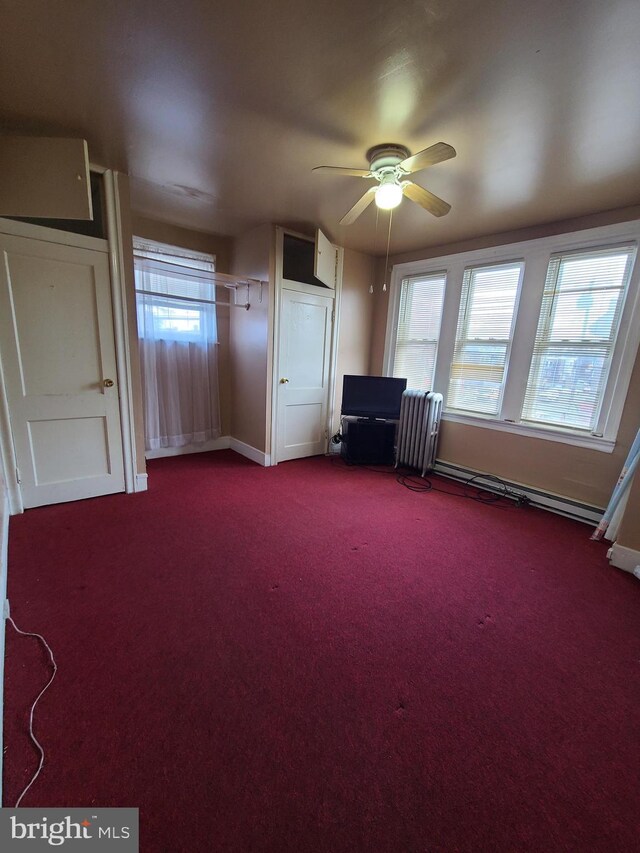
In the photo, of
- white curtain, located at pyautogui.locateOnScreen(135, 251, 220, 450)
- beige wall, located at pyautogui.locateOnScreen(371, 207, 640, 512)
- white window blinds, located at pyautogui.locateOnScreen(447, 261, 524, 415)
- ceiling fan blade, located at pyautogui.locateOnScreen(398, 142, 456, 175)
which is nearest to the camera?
ceiling fan blade, located at pyautogui.locateOnScreen(398, 142, 456, 175)

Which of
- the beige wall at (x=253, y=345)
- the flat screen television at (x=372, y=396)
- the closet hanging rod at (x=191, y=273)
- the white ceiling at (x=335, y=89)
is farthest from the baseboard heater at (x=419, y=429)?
the closet hanging rod at (x=191, y=273)

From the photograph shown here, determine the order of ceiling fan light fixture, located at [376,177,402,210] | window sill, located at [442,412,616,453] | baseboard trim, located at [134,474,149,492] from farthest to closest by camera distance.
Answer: baseboard trim, located at [134,474,149,492]
window sill, located at [442,412,616,453]
ceiling fan light fixture, located at [376,177,402,210]

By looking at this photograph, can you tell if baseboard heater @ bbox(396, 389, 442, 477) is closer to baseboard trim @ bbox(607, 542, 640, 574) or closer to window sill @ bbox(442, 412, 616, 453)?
window sill @ bbox(442, 412, 616, 453)

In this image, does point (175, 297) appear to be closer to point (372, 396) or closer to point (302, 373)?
point (302, 373)

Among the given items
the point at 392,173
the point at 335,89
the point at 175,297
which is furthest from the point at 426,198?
the point at 175,297

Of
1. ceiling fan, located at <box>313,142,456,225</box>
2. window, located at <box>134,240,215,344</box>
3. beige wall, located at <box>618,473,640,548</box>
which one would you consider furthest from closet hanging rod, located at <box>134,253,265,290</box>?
beige wall, located at <box>618,473,640,548</box>

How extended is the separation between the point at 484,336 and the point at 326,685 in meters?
3.42

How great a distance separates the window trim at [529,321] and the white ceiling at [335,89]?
0.32m

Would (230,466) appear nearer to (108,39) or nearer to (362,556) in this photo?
(362,556)

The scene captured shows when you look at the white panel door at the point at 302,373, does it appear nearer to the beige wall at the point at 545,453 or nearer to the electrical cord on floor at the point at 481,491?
the electrical cord on floor at the point at 481,491

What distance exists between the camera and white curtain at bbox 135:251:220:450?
359 cm

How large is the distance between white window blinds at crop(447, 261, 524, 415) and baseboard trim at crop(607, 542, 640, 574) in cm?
157

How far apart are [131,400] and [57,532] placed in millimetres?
1130

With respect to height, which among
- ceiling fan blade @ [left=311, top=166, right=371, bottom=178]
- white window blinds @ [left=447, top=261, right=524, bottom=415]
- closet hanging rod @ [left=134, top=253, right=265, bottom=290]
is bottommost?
white window blinds @ [left=447, top=261, right=524, bottom=415]
